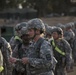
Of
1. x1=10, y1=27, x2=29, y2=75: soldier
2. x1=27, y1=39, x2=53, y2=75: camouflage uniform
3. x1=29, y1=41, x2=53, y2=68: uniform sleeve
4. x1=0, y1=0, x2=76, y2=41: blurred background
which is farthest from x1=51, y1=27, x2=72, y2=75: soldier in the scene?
x1=0, y1=0, x2=76, y2=41: blurred background

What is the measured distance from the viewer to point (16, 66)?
27.5ft

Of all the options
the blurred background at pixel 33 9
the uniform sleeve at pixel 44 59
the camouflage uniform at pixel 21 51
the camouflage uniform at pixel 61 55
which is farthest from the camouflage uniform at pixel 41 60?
the blurred background at pixel 33 9

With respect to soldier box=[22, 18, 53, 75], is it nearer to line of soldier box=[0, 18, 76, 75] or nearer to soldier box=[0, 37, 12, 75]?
line of soldier box=[0, 18, 76, 75]

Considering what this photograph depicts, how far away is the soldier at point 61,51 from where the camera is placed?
1016 centimetres

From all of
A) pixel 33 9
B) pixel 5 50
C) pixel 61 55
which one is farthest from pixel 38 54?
pixel 33 9

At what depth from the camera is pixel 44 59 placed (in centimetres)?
668

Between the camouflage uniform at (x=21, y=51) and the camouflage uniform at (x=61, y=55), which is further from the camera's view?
the camouflage uniform at (x=61, y=55)

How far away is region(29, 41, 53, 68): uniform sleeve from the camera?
6.68 metres

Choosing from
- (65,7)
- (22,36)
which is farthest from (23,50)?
(65,7)

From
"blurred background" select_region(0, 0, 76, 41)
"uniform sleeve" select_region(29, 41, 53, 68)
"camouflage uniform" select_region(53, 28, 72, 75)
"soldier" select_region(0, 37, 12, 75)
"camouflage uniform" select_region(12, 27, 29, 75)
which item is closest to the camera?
"uniform sleeve" select_region(29, 41, 53, 68)

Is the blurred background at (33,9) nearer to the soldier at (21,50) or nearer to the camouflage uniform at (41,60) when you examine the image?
the soldier at (21,50)

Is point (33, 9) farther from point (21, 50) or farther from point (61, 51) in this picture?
point (21, 50)

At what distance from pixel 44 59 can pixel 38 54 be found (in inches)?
10.1

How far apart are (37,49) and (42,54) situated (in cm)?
21
